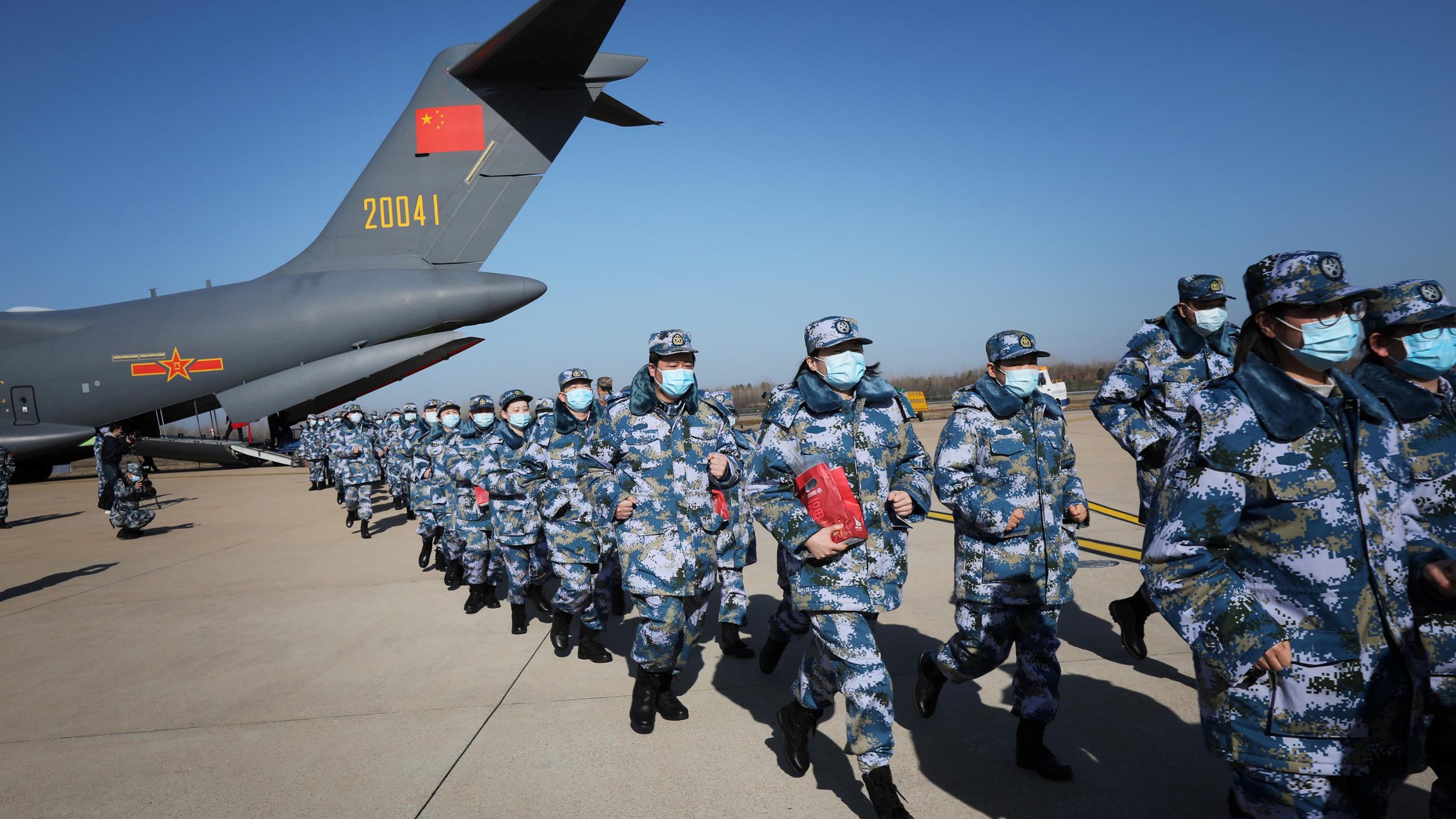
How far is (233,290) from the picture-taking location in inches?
508

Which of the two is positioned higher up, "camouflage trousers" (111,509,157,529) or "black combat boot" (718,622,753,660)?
"camouflage trousers" (111,509,157,529)

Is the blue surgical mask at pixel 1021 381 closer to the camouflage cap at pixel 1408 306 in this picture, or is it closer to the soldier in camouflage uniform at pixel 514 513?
the camouflage cap at pixel 1408 306

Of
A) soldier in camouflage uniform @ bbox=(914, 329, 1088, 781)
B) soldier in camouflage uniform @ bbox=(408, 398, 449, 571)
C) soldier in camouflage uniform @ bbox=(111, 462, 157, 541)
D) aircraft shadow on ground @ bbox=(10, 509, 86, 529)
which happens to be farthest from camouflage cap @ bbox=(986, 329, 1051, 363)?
aircraft shadow on ground @ bbox=(10, 509, 86, 529)

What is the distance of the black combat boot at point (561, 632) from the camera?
5652 mm

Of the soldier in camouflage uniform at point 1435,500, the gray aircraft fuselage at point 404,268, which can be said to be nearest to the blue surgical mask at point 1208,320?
the soldier in camouflage uniform at point 1435,500

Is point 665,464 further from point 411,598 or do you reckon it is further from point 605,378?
point 605,378

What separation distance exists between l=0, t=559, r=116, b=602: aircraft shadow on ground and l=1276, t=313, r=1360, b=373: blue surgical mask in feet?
38.8

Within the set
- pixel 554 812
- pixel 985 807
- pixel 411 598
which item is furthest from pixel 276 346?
pixel 985 807

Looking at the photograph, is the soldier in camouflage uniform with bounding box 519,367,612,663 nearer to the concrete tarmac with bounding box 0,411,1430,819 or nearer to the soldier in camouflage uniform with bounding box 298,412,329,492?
the concrete tarmac with bounding box 0,411,1430,819

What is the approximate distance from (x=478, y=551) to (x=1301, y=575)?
6.62 metres

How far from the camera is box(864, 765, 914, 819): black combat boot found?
2.97 metres

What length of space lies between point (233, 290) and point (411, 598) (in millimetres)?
8648

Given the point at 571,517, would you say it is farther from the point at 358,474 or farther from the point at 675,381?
the point at 358,474

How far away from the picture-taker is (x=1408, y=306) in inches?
103
